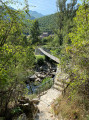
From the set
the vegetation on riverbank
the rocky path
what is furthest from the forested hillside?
the rocky path

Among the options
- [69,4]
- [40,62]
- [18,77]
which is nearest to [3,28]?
[18,77]

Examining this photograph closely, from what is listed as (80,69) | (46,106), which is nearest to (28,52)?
(80,69)

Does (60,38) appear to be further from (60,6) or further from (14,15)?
(14,15)

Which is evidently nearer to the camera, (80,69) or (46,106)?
(80,69)

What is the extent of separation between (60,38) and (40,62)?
15.9ft

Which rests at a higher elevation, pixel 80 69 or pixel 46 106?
pixel 80 69

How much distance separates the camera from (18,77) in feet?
9.77

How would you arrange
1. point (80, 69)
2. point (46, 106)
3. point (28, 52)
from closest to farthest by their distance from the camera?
point (80, 69)
point (28, 52)
point (46, 106)

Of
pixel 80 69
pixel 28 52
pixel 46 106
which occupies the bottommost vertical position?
pixel 46 106

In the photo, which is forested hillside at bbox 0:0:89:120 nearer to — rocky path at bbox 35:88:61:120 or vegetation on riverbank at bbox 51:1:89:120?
vegetation on riverbank at bbox 51:1:89:120

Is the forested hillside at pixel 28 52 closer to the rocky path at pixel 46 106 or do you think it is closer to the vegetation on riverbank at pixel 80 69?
the vegetation on riverbank at pixel 80 69

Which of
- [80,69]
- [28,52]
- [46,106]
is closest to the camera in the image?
[80,69]

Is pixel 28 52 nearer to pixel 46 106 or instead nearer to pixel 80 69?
pixel 80 69

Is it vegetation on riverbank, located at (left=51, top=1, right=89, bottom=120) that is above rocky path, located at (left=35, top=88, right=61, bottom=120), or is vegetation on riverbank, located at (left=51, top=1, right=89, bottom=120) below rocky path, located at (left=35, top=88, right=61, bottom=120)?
above
